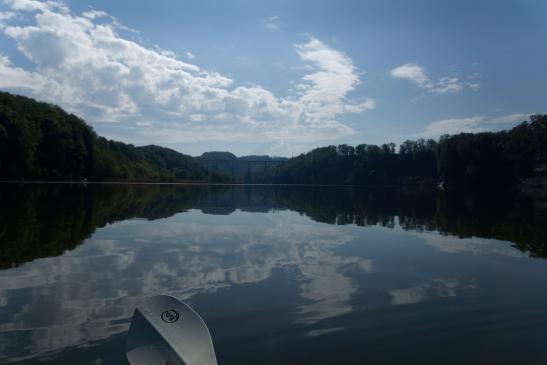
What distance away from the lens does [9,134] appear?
80438mm

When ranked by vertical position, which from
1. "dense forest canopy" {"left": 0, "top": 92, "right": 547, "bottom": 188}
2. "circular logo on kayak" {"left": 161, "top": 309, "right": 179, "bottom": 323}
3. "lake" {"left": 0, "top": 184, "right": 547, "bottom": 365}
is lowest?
"lake" {"left": 0, "top": 184, "right": 547, "bottom": 365}

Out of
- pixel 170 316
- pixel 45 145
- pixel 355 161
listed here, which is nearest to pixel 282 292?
pixel 170 316

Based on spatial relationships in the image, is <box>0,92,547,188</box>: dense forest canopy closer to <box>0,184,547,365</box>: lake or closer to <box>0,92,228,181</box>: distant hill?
<box>0,92,228,181</box>: distant hill

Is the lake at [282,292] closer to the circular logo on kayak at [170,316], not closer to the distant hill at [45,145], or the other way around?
the circular logo on kayak at [170,316]

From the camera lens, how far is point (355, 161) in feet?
647

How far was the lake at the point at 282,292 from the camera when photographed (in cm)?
764

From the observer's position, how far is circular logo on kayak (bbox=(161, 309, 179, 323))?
22.0 feet

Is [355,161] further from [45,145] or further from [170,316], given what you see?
[170,316]

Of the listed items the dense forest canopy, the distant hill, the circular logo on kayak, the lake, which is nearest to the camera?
the circular logo on kayak

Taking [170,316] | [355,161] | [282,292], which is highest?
[355,161]

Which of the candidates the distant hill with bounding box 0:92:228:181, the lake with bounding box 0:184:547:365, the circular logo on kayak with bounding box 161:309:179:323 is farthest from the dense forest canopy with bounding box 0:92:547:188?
the circular logo on kayak with bounding box 161:309:179:323

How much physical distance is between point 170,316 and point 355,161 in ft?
639

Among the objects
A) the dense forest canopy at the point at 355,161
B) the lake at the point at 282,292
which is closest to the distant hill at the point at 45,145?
the dense forest canopy at the point at 355,161

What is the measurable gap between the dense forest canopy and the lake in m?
72.0
